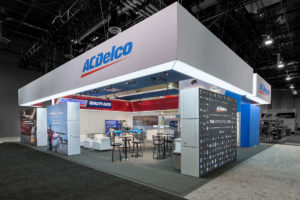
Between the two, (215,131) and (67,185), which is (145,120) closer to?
(215,131)

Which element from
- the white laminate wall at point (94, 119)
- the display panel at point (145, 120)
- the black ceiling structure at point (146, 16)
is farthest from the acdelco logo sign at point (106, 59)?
the display panel at point (145, 120)

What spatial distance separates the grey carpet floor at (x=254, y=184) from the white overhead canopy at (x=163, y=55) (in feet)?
7.52

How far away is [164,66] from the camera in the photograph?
3236 millimetres

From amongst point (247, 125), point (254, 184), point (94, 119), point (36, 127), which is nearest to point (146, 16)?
point (254, 184)

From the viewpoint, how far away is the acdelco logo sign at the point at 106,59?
372 cm

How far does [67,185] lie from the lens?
11.6ft

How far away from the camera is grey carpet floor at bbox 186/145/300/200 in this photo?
303cm

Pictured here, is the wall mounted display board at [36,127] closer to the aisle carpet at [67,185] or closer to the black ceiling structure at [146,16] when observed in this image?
the black ceiling structure at [146,16]

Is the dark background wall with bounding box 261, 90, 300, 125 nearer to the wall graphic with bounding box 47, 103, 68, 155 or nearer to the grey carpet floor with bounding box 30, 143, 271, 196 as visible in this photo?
the grey carpet floor with bounding box 30, 143, 271, 196

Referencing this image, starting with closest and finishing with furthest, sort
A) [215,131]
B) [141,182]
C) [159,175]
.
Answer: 1. [141,182]
2. [159,175]
3. [215,131]

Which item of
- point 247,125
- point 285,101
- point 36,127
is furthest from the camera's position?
point 285,101

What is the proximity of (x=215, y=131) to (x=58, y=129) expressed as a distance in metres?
6.26

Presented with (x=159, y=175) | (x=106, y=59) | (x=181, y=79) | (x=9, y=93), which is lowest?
(x=159, y=175)

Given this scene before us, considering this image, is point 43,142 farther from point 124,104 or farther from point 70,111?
point 124,104
